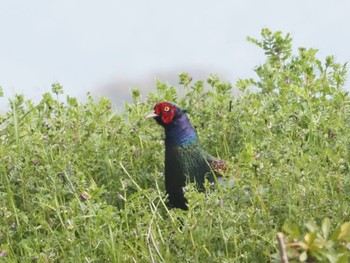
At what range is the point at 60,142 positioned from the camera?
627 centimetres

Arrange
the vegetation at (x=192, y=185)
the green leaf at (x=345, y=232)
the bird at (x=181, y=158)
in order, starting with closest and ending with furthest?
the green leaf at (x=345, y=232) → the vegetation at (x=192, y=185) → the bird at (x=181, y=158)

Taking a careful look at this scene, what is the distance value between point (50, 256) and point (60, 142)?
1.57m

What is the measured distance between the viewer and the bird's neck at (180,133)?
5.66 meters

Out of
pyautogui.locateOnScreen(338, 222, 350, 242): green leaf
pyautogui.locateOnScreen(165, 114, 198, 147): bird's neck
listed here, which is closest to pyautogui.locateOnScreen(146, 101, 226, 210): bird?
pyautogui.locateOnScreen(165, 114, 198, 147): bird's neck

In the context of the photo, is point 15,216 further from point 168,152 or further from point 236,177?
point 236,177

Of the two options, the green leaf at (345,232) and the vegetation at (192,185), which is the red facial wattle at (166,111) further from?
the green leaf at (345,232)

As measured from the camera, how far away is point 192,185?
15.9 feet

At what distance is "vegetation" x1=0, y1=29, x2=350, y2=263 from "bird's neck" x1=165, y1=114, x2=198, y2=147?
0.93ft

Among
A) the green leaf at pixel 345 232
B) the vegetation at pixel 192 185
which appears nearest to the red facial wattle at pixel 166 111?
the vegetation at pixel 192 185

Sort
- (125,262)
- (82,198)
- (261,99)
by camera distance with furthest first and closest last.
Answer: (261,99)
(82,198)
(125,262)

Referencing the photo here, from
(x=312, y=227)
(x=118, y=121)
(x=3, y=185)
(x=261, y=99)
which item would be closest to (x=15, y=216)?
(x=3, y=185)

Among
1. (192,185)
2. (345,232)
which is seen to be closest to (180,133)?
(192,185)

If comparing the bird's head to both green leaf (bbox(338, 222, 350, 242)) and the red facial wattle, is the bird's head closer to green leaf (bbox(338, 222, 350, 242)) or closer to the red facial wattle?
the red facial wattle

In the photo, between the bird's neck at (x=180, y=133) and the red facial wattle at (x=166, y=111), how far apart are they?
1.4 inches
